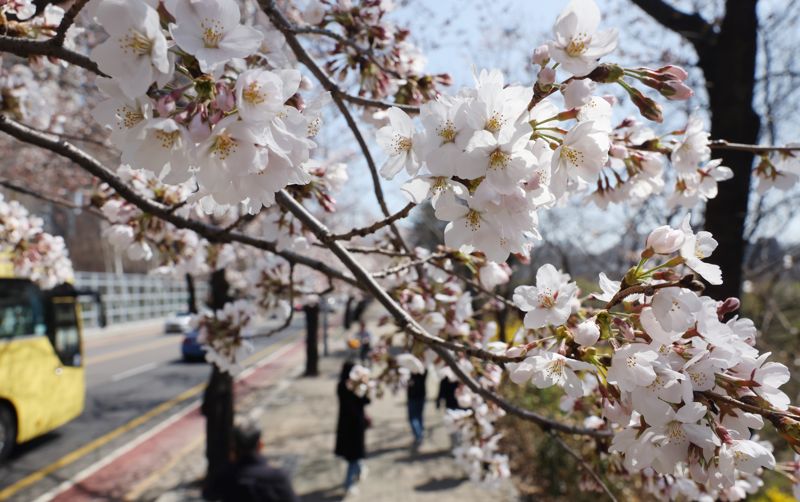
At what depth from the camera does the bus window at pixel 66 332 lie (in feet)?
25.1

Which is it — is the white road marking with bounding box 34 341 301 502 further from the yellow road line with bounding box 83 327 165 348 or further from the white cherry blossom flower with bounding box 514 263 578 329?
the yellow road line with bounding box 83 327 165 348

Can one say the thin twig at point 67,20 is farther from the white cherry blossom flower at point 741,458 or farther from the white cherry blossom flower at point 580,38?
the white cherry blossom flower at point 741,458

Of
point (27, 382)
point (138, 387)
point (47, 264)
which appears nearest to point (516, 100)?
point (47, 264)

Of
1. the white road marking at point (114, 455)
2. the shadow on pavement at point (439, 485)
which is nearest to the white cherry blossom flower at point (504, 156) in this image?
the shadow on pavement at point (439, 485)

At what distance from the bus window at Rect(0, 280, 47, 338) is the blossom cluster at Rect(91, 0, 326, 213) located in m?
7.76

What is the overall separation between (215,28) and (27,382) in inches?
322

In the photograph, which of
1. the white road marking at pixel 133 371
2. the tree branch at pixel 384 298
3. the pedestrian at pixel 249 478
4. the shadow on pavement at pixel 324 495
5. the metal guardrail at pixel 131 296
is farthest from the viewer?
the metal guardrail at pixel 131 296

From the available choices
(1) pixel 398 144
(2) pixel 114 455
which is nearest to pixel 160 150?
(1) pixel 398 144

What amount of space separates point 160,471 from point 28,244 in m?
4.35

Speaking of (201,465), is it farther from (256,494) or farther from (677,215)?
(677,215)

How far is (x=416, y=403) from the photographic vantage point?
23.9 feet

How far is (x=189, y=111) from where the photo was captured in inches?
33.3

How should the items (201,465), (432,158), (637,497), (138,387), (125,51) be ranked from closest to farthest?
(125,51)
(432,158)
(637,497)
(201,465)
(138,387)

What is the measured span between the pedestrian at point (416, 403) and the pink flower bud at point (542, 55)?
6344 mm
